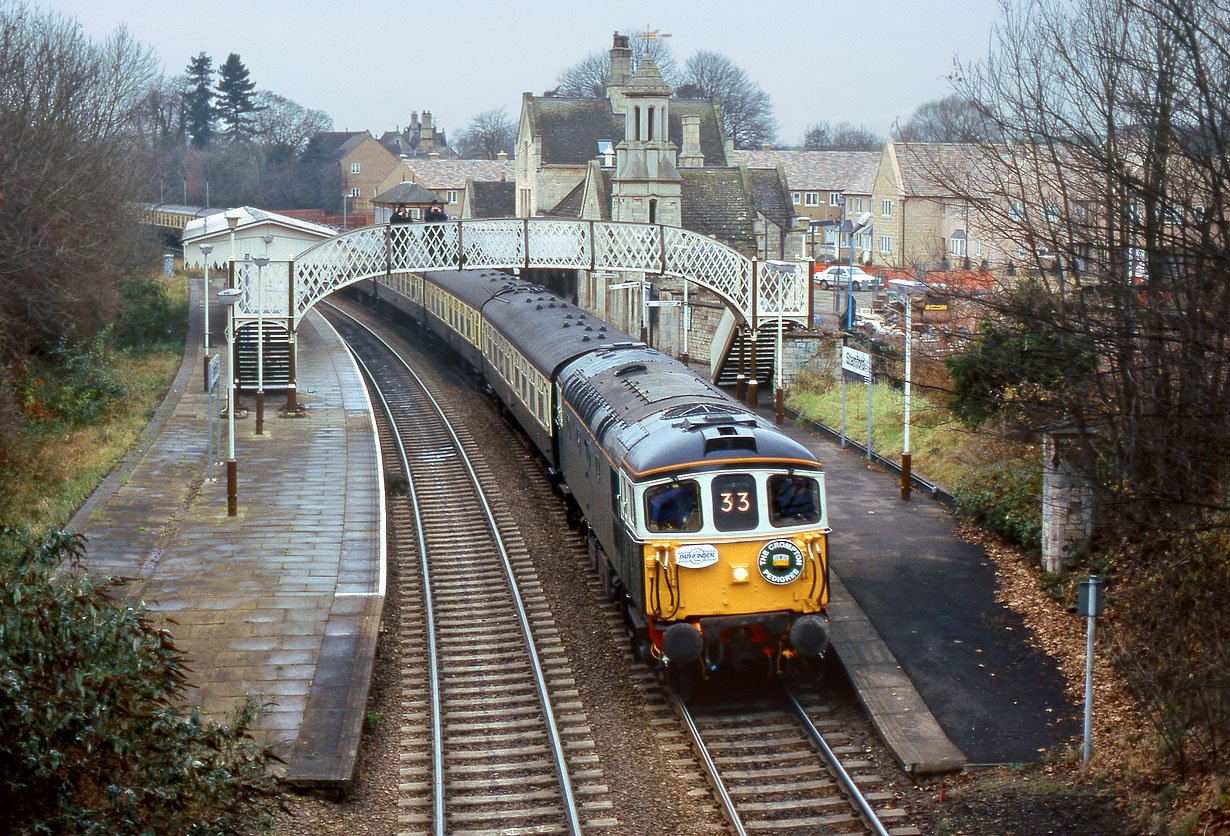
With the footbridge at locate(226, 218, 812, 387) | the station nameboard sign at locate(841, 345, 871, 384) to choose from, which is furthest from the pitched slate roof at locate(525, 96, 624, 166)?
the station nameboard sign at locate(841, 345, 871, 384)

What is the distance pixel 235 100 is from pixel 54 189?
8228cm

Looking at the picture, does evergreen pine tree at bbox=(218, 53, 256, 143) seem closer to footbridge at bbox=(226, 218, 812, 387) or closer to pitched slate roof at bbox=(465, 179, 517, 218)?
pitched slate roof at bbox=(465, 179, 517, 218)

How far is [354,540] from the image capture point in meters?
18.7

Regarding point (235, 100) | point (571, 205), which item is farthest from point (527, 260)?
point (235, 100)

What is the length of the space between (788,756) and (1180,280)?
551 centimetres

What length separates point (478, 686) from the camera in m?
13.7

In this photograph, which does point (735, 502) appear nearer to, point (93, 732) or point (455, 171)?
point (93, 732)

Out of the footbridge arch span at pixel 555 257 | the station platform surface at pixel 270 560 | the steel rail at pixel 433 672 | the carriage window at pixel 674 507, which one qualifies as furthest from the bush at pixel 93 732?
the footbridge arch span at pixel 555 257

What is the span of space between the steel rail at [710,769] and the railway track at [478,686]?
967 millimetres

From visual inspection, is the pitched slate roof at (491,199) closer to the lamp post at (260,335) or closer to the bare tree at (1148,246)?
the lamp post at (260,335)

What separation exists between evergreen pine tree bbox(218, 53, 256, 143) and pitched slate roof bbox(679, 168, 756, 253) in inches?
2615

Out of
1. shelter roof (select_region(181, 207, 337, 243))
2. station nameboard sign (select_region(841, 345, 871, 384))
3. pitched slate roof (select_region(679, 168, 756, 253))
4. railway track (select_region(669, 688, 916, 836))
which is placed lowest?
railway track (select_region(669, 688, 916, 836))

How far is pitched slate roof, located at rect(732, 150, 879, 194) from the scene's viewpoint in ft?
273

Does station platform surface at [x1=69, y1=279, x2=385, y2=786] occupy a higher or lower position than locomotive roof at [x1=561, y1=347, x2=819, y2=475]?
lower
